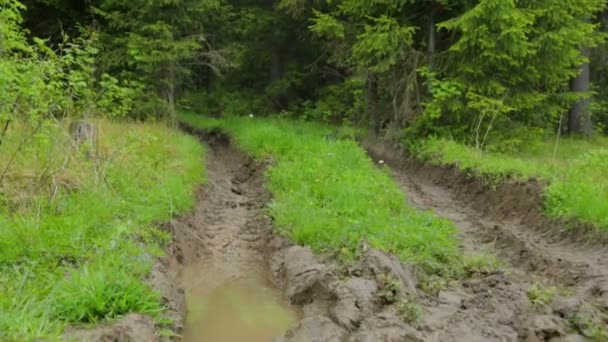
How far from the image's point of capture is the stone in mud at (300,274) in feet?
18.4

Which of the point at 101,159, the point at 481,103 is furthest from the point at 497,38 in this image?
the point at 101,159

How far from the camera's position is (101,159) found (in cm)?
762

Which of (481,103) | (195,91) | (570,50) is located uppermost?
(570,50)

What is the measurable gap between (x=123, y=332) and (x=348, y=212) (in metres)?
3.90

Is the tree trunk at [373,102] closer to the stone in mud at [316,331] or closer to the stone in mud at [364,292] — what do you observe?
the stone in mud at [364,292]

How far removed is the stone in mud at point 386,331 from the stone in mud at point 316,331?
0.15 metres

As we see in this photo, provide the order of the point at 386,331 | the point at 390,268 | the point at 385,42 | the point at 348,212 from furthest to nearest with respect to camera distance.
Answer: the point at 385,42 → the point at 348,212 → the point at 390,268 → the point at 386,331

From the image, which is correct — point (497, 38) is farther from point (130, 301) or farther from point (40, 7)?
point (40, 7)

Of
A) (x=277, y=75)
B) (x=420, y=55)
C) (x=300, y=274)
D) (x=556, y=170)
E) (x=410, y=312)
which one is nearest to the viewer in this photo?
(x=410, y=312)

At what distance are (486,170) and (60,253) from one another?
717 centimetres

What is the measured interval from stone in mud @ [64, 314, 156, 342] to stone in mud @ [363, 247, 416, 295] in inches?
90.5

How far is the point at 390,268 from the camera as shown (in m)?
5.54

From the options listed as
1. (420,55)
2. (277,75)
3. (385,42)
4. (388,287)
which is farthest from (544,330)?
(277,75)

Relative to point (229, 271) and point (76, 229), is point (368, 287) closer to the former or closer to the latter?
point (229, 271)
